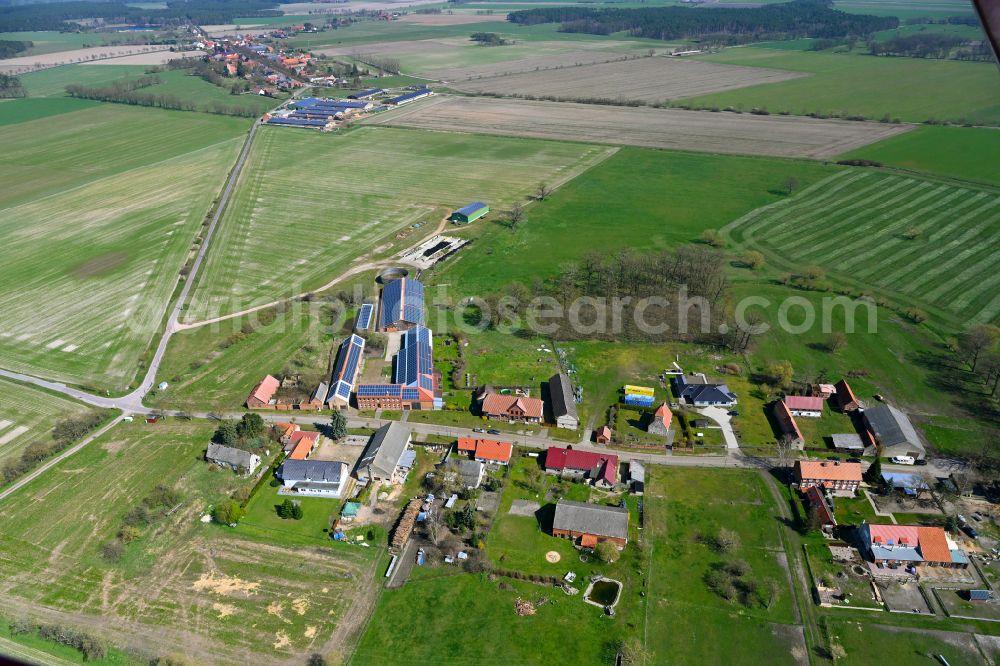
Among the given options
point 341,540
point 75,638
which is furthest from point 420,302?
point 75,638

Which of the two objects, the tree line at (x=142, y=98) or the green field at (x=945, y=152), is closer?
the green field at (x=945, y=152)

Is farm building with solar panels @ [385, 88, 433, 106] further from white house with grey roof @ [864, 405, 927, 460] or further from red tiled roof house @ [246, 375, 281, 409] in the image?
white house with grey roof @ [864, 405, 927, 460]

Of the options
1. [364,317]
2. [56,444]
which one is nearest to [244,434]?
[56,444]

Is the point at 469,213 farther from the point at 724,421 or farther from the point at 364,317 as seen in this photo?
the point at 724,421

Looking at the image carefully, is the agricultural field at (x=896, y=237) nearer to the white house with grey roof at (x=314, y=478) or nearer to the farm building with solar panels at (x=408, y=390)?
the farm building with solar panels at (x=408, y=390)

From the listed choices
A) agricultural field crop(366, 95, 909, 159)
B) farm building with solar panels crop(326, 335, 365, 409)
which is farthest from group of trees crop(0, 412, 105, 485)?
agricultural field crop(366, 95, 909, 159)

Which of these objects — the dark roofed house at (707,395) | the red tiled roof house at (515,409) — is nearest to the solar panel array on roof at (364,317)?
the red tiled roof house at (515,409)

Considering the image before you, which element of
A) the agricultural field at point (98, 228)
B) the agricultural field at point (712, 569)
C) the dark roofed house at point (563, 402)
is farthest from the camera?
the agricultural field at point (98, 228)
